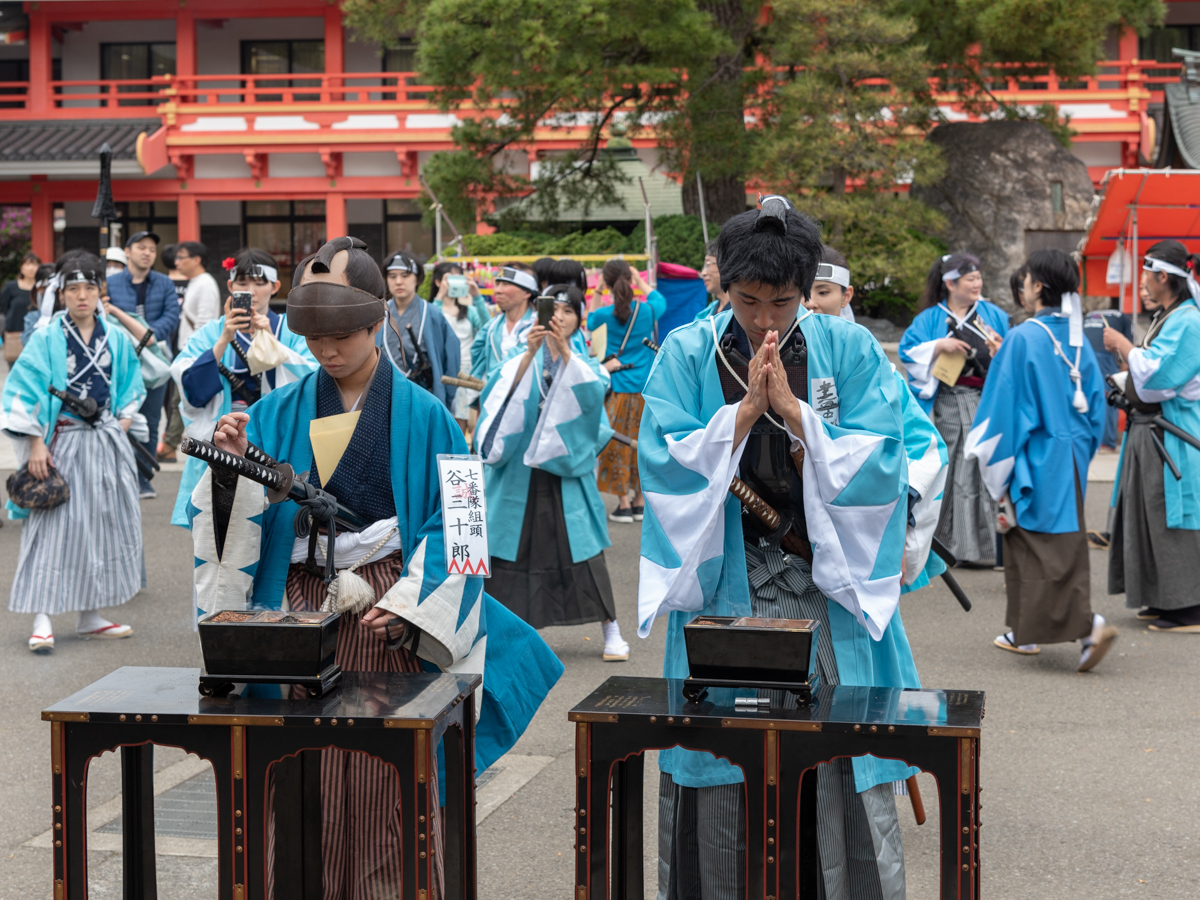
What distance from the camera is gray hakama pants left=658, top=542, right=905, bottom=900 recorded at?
2.58m

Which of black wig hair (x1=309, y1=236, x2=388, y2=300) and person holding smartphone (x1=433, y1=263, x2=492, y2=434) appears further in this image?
person holding smartphone (x1=433, y1=263, x2=492, y2=434)

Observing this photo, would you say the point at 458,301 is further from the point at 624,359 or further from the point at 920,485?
the point at 920,485

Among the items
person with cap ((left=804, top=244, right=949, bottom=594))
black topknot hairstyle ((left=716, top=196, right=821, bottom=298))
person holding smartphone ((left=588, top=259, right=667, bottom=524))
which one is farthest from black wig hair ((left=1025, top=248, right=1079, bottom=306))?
person holding smartphone ((left=588, top=259, right=667, bottom=524))

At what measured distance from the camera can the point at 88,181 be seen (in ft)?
73.7

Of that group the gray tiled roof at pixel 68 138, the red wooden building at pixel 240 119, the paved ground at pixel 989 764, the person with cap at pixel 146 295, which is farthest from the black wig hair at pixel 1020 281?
the gray tiled roof at pixel 68 138

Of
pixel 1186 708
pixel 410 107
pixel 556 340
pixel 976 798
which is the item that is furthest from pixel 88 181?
pixel 976 798

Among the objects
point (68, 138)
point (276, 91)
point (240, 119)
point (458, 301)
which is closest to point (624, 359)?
point (458, 301)

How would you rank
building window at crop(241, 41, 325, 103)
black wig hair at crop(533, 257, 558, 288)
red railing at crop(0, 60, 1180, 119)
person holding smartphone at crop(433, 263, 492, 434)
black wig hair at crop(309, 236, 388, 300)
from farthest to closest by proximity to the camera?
1. building window at crop(241, 41, 325, 103)
2. red railing at crop(0, 60, 1180, 119)
3. person holding smartphone at crop(433, 263, 492, 434)
4. black wig hair at crop(533, 257, 558, 288)
5. black wig hair at crop(309, 236, 388, 300)

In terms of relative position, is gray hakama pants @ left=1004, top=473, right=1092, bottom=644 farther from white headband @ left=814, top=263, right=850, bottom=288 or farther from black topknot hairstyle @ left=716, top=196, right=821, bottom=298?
black topknot hairstyle @ left=716, top=196, right=821, bottom=298

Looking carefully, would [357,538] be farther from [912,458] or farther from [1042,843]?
[1042,843]

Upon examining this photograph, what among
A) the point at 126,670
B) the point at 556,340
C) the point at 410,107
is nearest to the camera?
the point at 126,670

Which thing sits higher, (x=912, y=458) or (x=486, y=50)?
(x=486, y=50)

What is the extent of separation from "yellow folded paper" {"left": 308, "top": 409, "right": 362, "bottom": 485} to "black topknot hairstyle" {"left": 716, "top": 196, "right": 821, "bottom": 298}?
892mm

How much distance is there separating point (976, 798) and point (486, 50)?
1175cm
